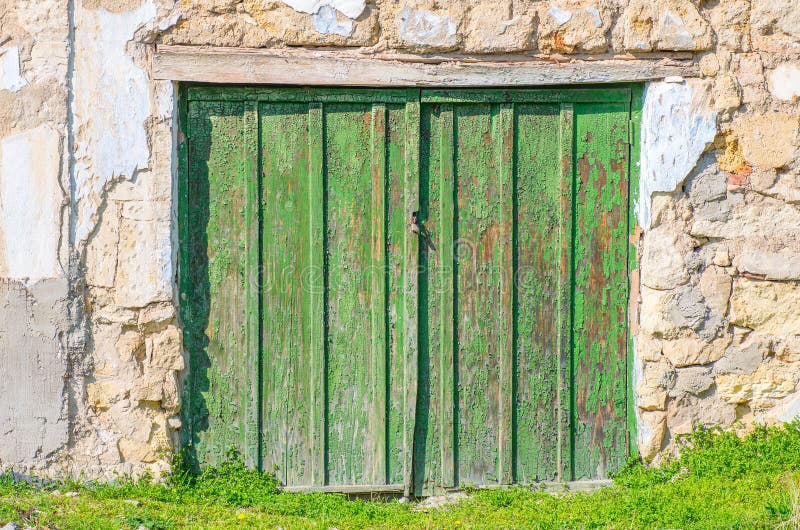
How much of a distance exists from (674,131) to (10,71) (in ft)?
9.63

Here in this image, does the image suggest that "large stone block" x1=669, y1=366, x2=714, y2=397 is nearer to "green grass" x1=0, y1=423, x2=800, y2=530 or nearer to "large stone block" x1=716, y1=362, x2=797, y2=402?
"large stone block" x1=716, y1=362, x2=797, y2=402

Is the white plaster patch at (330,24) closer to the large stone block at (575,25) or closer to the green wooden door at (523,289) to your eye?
the green wooden door at (523,289)

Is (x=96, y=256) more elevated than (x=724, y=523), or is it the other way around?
(x=96, y=256)

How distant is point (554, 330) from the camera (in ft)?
13.3

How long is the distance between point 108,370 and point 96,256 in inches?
20.0

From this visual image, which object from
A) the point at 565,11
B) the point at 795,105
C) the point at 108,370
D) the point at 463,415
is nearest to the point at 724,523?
the point at 463,415

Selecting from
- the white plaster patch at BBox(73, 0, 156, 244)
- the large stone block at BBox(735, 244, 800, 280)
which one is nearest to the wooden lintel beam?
the white plaster patch at BBox(73, 0, 156, 244)

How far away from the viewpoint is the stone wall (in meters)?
3.69

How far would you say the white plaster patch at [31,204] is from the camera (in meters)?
3.67

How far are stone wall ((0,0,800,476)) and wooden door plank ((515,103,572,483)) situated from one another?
362mm

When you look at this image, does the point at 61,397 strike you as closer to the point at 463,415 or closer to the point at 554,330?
the point at 463,415

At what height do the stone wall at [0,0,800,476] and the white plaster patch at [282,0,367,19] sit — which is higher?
Result: the white plaster patch at [282,0,367,19]

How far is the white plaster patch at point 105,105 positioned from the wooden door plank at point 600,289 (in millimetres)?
1995

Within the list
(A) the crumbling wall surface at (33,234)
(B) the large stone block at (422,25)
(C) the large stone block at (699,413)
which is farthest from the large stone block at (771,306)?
(A) the crumbling wall surface at (33,234)
